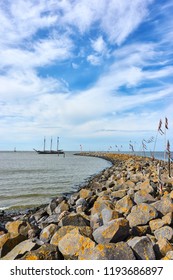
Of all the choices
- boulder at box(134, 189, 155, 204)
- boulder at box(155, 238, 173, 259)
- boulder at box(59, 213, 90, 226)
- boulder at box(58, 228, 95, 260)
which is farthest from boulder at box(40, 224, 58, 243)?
boulder at box(134, 189, 155, 204)

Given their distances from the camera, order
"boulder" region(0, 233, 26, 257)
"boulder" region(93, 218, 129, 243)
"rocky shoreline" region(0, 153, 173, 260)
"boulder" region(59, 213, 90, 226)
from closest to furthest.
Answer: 1. "rocky shoreline" region(0, 153, 173, 260)
2. "boulder" region(93, 218, 129, 243)
3. "boulder" region(0, 233, 26, 257)
4. "boulder" region(59, 213, 90, 226)

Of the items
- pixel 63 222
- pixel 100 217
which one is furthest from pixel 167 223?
pixel 63 222

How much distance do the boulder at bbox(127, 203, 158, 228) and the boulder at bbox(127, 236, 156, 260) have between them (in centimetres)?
131

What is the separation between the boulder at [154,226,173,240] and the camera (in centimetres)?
494

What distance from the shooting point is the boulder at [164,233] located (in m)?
4.94

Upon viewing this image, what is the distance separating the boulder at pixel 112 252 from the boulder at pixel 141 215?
1637 millimetres

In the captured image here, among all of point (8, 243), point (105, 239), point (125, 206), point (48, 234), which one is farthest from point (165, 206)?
A: point (8, 243)

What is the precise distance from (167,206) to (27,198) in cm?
1017

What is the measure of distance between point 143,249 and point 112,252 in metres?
0.59

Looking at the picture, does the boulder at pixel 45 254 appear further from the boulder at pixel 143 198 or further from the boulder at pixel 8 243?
the boulder at pixel 143 198

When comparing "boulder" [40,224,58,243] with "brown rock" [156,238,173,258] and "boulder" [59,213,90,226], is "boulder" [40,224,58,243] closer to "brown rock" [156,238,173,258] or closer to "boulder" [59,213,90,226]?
"boulder" [59,213,90,226]

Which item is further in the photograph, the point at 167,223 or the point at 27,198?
the point at 27,198
